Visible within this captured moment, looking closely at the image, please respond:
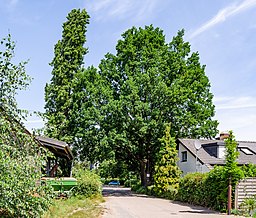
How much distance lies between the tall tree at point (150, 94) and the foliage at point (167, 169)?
5.84ft

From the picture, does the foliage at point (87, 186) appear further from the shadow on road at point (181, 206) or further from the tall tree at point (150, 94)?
the tall tree at point (150, 94)

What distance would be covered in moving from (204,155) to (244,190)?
14820 mm

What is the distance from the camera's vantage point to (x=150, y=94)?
2991 cm

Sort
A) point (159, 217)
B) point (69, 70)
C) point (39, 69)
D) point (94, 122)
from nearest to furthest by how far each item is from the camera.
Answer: point (39, 69), point (159, 217), point (94, 122), point (69, 70)

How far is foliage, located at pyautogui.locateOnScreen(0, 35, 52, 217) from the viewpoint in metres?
6.74

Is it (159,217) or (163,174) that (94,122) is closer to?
(163,174)

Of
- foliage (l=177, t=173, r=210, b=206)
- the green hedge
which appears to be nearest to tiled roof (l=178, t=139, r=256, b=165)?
foliage (l=177, t=173, r=210, b=206)

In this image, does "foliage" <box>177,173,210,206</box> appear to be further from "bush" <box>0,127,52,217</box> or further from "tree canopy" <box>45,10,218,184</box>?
"bush" <box>0,127,52,217</box>

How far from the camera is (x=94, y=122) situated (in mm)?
28984

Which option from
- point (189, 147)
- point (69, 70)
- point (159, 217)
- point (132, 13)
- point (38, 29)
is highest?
point (69, 70)

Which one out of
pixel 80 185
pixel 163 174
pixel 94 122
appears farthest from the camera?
pixel 94 122

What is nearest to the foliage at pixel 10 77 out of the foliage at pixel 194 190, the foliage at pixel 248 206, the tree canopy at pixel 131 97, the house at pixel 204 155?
the foliage at pixel 248 206

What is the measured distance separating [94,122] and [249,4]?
19.1m

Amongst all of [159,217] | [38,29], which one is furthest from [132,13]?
[159,217]
